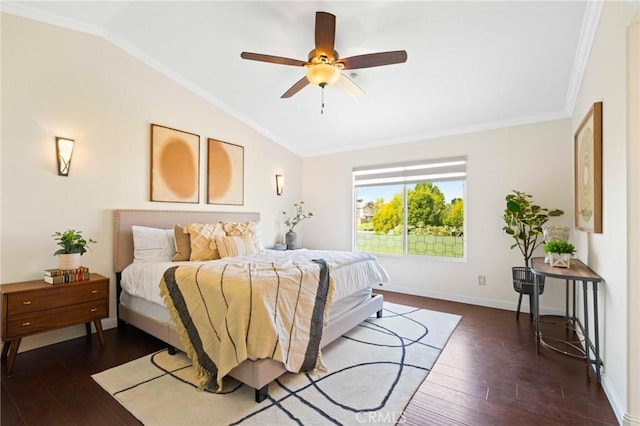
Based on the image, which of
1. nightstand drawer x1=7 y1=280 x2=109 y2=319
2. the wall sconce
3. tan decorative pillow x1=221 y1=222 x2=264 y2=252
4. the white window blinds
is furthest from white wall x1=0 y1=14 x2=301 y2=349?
the white window blinds

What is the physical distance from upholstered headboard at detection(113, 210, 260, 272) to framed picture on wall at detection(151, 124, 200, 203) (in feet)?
0.63

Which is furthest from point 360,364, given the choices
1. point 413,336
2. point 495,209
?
point 495,209

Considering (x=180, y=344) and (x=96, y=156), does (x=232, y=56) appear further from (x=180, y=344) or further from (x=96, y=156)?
(x=180, y=344)

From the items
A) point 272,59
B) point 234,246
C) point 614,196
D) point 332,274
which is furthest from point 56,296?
point 614,196

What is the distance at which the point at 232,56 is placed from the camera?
329 centimetres

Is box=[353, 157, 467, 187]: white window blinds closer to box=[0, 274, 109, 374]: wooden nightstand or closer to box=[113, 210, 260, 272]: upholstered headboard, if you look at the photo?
box=[113, 210, 260, 272]: upholstered headboard

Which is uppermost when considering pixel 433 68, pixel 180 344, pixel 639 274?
pixel 433 68

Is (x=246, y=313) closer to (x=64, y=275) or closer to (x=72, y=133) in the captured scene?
(x=64, y=275)

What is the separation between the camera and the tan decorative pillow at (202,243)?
3.28m

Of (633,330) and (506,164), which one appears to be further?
(506,164)

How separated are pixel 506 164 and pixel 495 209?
63cm

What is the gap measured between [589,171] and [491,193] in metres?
1.51

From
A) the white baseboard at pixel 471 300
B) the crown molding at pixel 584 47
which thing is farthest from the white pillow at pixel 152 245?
the crown molding at pixel 584 47

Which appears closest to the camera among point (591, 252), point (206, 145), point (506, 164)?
point (591, 252)
